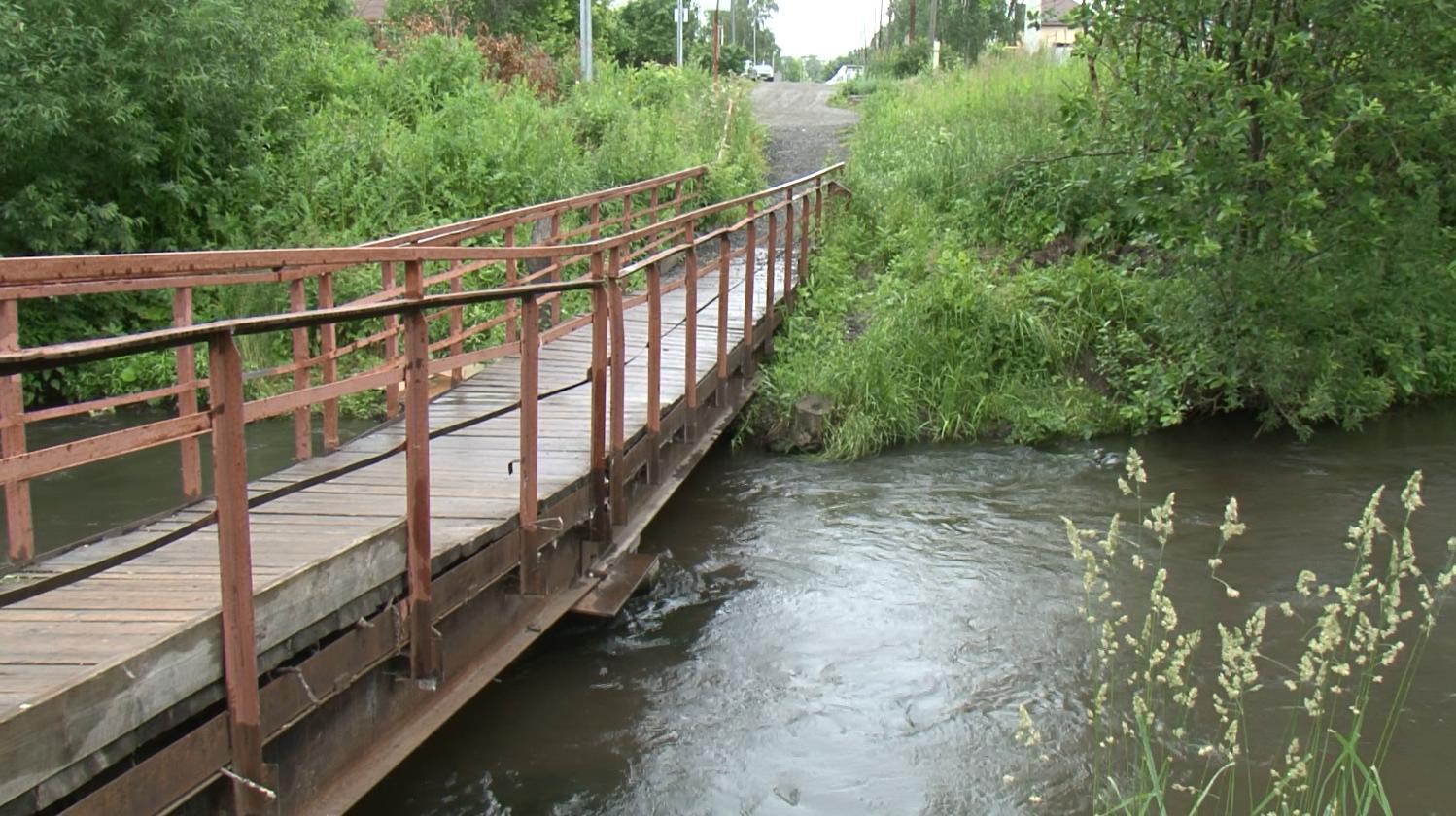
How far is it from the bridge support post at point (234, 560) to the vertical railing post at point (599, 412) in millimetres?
2983

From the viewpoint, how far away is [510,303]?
40.8 feet

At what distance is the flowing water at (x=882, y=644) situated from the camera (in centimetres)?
530

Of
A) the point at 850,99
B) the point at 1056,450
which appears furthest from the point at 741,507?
the point at 850,99

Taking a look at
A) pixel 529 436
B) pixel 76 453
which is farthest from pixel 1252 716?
pixel 76 453

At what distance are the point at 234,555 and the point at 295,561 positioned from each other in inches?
37.8

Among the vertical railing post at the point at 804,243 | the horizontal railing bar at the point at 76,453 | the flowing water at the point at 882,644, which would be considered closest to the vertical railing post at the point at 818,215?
the vertical railing post at the point at 804,243

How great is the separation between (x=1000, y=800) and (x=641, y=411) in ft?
11.8

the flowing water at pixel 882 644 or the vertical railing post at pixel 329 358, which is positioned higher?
the vertical railing post at pixel 329 358

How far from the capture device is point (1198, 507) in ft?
29.3

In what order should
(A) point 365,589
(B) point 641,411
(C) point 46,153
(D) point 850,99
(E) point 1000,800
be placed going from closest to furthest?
(A) point 365,589, (E) point 1000,800, (B) point 641,411, (C) point 46,153, (D) point 850,99

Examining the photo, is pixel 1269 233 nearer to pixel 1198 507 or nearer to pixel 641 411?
pixel 1198 507

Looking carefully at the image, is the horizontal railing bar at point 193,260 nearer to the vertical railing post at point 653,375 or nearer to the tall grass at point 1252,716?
the vertical railing post at point 653,375

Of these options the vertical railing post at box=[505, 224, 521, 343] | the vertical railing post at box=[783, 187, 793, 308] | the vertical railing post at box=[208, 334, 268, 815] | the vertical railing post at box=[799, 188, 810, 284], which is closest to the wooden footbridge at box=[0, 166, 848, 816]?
the vertical railing post at box=[208, 334, 268, 815]

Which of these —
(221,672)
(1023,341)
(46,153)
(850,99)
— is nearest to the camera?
(221,672)
